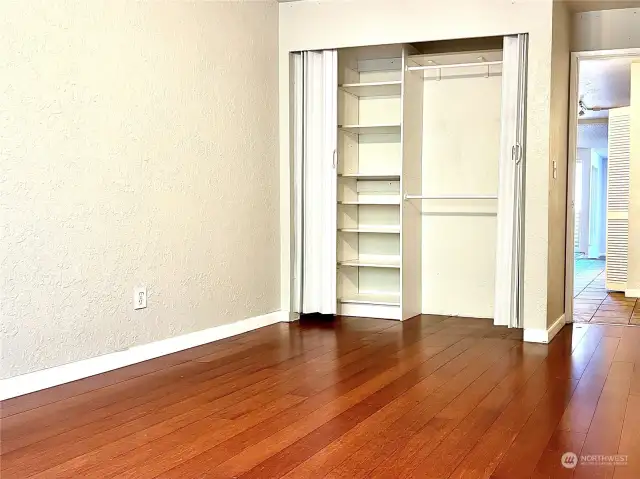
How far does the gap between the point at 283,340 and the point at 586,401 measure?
2.04 metres

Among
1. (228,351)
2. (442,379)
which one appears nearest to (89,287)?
(228,351)

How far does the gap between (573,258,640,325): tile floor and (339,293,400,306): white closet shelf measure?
1.46m

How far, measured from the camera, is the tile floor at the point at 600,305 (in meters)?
5.72

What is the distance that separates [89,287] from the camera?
3.58 m

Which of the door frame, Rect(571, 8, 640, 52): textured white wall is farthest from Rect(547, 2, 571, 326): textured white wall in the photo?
Rect(571, 8, 640, 52): textured white wall

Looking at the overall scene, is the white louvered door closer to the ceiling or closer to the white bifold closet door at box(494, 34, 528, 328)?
the ceiling

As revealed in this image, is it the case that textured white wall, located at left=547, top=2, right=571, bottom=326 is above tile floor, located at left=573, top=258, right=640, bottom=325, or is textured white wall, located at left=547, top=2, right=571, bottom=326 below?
above

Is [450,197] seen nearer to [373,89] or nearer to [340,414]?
[373,89]

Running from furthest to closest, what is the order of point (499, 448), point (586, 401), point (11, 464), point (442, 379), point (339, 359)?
point (339, 359), point (442, 379), point (586, 401), point (499, 448), point (11, 464)

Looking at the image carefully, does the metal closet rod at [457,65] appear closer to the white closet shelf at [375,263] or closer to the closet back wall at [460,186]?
the closet back wall at [460,186]

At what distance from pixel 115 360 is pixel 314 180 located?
222 cm

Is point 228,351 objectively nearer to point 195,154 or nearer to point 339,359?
point 339,359

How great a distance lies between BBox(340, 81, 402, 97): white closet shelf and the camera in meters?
5.51

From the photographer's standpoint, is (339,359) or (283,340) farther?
(283,340)
